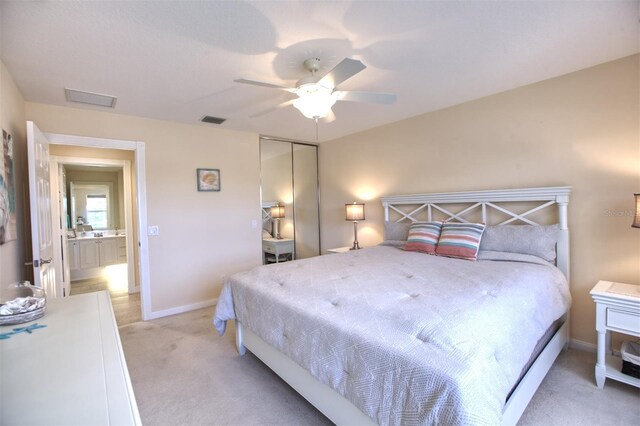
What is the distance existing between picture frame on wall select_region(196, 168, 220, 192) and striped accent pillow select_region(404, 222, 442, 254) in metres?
2.70

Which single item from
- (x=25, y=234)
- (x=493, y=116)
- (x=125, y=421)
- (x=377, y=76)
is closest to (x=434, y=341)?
(x=125, y=421)

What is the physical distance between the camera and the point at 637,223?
204 centimetres

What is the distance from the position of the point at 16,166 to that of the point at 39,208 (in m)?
0.40

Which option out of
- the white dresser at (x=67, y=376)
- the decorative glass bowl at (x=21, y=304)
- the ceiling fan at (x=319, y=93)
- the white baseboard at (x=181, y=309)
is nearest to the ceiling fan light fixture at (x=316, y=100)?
the ceiling fan at (x=319, y=93)

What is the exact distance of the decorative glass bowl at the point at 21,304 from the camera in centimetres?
134

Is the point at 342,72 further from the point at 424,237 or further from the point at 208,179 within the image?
the point at 208,179

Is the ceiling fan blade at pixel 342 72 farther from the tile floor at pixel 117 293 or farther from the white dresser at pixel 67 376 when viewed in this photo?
the tile floor at pixel 117 293

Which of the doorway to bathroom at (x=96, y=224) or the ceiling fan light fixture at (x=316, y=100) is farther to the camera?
the doorway to bathroom at (x=96, y=224)

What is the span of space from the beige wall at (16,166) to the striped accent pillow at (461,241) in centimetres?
357

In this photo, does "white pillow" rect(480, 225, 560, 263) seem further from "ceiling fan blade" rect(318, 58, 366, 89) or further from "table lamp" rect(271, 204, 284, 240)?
"table lamp" rect(271, 204, 284, 240)

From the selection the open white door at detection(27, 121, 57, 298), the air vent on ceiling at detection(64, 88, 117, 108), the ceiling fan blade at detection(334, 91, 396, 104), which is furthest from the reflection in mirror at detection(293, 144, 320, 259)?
Answer: the open white door at detection(27, 121, 57, 298)

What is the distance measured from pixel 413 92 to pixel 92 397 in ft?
10.6

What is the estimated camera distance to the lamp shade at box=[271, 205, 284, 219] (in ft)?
16.6

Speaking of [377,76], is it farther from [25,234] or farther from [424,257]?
[25,234]
